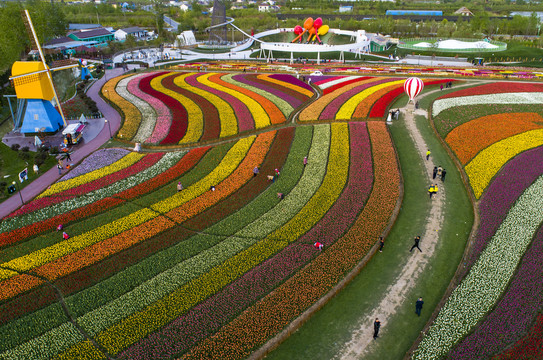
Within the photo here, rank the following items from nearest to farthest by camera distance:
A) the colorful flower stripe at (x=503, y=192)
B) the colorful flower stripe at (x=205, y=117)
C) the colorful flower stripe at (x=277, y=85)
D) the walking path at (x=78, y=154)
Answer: the colorful flower stripe at (x=503, y=192)
the walking path at (x=78, y=154)
the colorful flower stripe at (x=205, y=117)
the colorful flower stripe at (x=277, y=85)

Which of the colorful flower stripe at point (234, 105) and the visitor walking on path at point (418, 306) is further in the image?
the colorful flower stripe at point (234, 105)

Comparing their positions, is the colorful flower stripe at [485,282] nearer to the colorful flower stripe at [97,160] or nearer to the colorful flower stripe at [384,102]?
the colorful flower stripe at [384,102]

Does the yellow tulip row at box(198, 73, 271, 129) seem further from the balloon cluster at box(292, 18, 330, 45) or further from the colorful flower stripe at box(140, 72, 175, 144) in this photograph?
the balloon cluster at box(292, 18, 330, 45)

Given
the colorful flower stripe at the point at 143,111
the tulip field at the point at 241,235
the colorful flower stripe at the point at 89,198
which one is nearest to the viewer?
the tulip field at the point at 241,235

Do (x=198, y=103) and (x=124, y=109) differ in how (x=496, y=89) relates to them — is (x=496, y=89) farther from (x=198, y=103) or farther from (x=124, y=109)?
(x=124, y=109)

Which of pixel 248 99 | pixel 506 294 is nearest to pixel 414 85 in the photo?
pixel 248 99

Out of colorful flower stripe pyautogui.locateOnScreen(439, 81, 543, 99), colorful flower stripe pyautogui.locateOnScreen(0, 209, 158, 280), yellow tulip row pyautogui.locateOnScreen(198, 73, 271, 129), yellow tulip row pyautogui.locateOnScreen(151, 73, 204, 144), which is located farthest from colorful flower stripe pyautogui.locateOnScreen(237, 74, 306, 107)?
colorful flower stripe pyautogui.locateOnScreen(0, 209, 158, 280)

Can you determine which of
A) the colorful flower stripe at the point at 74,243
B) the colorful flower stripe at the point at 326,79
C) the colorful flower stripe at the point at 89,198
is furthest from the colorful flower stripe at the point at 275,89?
the colorful flower stripe at the point at 74,243
